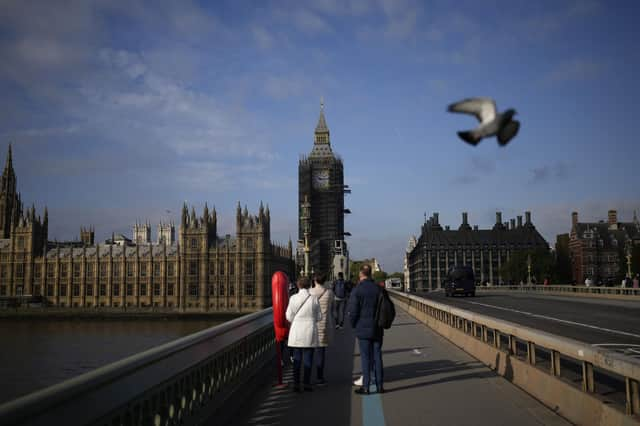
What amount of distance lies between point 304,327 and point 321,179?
143 m

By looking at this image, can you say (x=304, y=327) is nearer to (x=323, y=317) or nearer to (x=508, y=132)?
(x=323, y=317)

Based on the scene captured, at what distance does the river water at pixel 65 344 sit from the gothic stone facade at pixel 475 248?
74516 mm

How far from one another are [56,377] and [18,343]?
121 ft

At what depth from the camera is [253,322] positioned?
12.0m

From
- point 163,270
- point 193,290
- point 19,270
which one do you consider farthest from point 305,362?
point 19,270

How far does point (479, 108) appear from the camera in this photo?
160 inches

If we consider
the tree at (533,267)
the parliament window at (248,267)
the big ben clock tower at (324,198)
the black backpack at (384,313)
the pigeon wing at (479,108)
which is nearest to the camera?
the pigeon wing at (479,108)

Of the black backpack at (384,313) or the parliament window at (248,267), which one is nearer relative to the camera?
the black backpack at (384,313)

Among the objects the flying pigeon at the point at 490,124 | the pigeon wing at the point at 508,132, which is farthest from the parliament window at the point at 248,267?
the pigeon wing at the point at 508,132

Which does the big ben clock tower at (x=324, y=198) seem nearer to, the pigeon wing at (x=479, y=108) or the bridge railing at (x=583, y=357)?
the bridge railing at (x=583, y=357)

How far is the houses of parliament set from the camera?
13538cm

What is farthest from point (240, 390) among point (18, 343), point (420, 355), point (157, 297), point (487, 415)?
point (157, 297)

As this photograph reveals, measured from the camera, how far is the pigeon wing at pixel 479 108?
3.89 m

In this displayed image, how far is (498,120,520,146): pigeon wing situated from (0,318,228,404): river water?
56053mm
